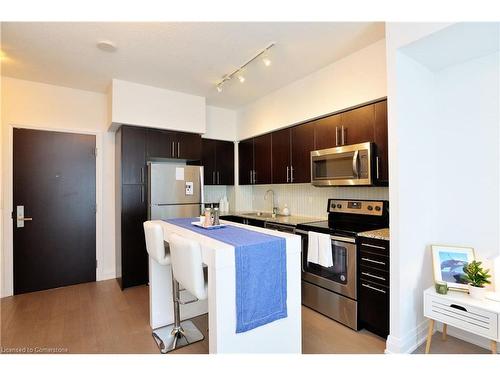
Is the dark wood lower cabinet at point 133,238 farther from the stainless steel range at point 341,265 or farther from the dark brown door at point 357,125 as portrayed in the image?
the dark brown door at point 357,125

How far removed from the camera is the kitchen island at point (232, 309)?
1496mm

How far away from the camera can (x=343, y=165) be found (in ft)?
9.22

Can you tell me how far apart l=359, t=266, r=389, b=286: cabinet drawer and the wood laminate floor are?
1.64 feet

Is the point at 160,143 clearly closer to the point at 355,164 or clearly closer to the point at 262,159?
the point at 262,159

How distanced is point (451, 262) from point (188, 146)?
3.38m

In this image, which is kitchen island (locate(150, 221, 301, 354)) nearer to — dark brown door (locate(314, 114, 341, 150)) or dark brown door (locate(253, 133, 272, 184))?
dark brown door (locate(314, 114, 341, 150))

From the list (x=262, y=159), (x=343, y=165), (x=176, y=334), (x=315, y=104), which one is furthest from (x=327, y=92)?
(x=176, y=334)

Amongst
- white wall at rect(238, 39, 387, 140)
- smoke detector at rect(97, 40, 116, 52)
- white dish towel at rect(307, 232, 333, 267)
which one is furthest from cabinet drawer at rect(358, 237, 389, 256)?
smoke detector at rect(97, 40, 116, 52)

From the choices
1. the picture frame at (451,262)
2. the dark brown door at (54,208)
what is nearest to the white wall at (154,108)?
the dark brown door at (54,208)

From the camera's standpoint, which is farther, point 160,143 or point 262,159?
point 262,159

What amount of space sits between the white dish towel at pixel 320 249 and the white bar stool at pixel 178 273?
1.29 metres

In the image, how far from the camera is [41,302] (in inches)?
123

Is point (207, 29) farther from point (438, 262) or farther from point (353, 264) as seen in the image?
point (438, 262)

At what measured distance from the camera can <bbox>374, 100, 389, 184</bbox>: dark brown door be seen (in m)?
2.48
